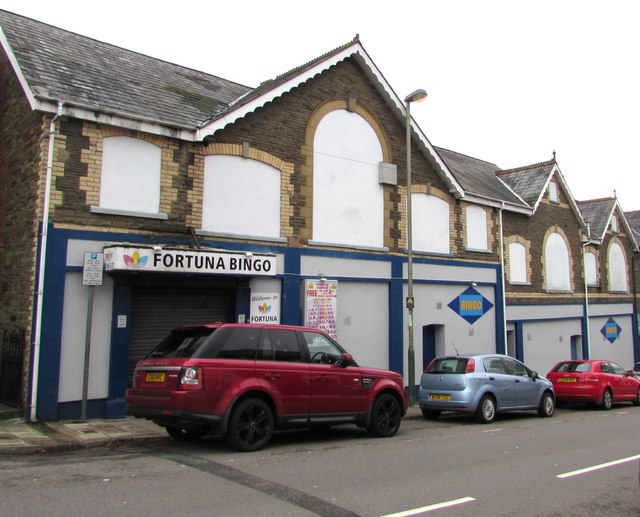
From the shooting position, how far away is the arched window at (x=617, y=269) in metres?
29.1

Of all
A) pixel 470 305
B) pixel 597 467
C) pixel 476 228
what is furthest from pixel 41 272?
pixel 476 228

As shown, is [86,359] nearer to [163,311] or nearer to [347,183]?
[163,311]

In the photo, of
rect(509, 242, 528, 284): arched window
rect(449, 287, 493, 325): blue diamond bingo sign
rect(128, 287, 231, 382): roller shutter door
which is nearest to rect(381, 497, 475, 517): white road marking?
rect(128, 287, 231, 382): roller shutter door

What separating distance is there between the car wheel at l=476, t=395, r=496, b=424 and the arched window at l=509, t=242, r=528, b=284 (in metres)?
9.71

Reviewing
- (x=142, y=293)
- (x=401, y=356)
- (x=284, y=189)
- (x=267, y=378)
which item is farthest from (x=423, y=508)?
(x=401, y=356)

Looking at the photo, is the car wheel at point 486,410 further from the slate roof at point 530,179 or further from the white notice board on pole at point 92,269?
the slate roof at point 530,179

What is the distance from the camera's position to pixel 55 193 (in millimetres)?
11375

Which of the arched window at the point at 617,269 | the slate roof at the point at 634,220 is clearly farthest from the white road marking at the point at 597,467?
the slate roof at the point at 634,220

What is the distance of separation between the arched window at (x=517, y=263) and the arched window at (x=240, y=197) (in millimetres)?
11188

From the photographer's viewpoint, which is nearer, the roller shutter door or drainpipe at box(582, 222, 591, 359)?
the roller shutter door

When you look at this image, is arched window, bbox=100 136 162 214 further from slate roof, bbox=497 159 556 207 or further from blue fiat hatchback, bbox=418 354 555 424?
slate roof, bbox=497 159 556 207

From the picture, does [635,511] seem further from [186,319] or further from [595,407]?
[595,407]

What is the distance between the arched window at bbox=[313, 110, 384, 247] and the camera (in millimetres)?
15938

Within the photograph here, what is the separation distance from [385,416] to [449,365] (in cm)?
335
